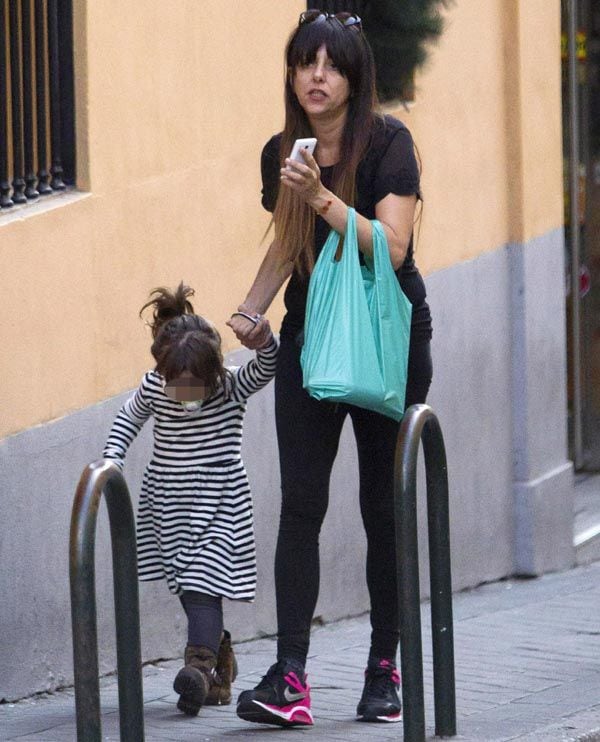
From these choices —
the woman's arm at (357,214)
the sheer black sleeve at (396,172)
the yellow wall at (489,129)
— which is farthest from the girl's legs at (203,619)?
the yellow wall at (489,129)

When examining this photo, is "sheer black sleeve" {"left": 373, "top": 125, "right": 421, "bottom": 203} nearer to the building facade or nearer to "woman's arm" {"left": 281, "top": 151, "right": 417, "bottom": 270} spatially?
"woman's arm" {"left": 281, "top": 151, "right": 417, "bottom": 270}

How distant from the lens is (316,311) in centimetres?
469

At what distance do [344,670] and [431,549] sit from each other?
1.45 metres

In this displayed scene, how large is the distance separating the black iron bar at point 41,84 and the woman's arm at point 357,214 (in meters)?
1.36

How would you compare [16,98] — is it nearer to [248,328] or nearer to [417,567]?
[248,328]

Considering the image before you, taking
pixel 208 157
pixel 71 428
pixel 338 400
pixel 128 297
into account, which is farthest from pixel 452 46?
pixel 338 400

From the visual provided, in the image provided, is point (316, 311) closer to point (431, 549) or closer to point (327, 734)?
point (431, 549)

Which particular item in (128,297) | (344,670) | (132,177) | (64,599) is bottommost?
(344,670)

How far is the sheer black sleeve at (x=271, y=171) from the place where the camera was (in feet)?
16.1

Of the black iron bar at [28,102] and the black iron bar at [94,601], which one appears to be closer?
the black iron bar at [94,601]

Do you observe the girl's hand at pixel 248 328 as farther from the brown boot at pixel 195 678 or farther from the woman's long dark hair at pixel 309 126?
the brown boot at pixel 195 678

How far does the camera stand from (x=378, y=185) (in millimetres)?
4773

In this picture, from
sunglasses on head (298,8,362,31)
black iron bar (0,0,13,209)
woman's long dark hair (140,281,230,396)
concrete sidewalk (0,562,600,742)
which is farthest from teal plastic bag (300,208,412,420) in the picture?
black iron bar (0,0,13,209)

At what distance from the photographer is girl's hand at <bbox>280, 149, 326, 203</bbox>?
446cm
